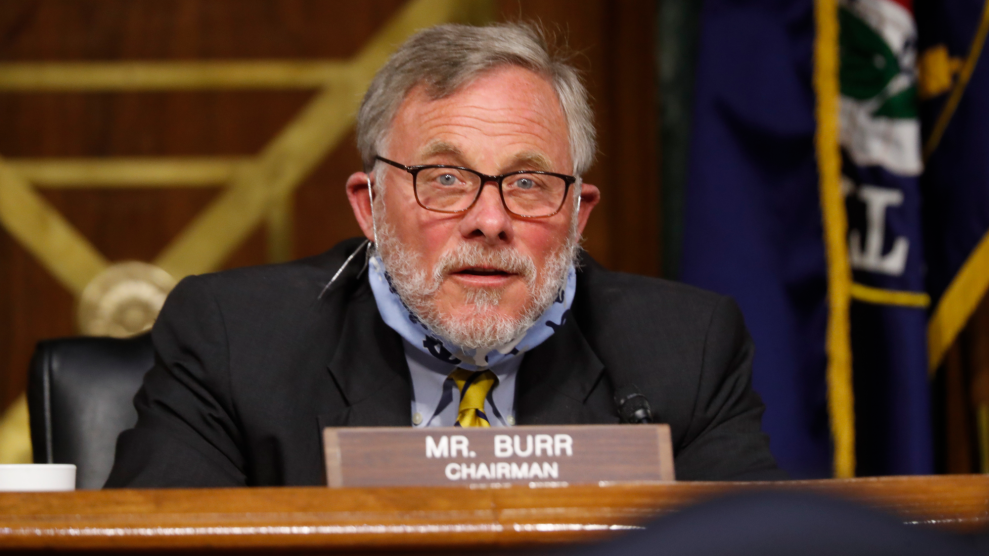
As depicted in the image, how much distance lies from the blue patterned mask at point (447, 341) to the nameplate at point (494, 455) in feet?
1.57

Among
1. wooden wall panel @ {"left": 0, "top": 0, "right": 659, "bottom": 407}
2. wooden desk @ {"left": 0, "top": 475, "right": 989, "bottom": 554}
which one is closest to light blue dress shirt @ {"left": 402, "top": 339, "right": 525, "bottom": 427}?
wooden desk @ {"left": 0, "top": 475, "right": 989, "bottom": 554}

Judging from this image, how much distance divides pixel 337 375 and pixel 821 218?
45.9 inches

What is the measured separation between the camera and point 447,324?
54.9 inches

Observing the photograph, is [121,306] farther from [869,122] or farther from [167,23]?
[869,122]

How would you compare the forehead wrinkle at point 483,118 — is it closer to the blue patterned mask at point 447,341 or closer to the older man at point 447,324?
the older man at point 447,324

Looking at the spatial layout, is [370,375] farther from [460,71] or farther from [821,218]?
[821,218]

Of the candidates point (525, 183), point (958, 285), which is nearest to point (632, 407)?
point (525, 183)

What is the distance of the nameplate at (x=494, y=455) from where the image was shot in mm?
908

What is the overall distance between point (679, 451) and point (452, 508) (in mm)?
820

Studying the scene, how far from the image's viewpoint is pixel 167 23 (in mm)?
2637

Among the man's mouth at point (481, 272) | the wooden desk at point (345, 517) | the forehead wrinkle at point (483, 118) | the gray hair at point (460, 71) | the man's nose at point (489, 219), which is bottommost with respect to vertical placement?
the wooden desk at point (345, 517)

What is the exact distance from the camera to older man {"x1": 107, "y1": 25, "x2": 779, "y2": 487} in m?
1.37

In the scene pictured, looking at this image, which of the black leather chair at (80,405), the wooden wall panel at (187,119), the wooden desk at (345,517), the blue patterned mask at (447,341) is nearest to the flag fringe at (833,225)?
the wooden wall panel at (187,119)

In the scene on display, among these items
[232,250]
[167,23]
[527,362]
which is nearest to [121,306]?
[232,250]
